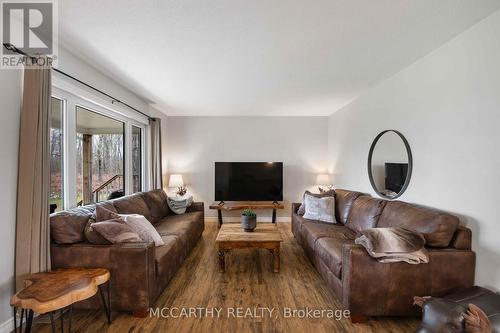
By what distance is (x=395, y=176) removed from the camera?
2.96 metres

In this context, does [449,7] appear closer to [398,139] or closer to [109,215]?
[398,139]

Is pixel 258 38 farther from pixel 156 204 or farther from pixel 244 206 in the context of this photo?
pixel 244 206

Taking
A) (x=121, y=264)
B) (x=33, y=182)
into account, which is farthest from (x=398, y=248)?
(x=33, y=182)

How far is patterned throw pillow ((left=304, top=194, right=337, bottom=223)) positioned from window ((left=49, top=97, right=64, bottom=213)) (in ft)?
10.9

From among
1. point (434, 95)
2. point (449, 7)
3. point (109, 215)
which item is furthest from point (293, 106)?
point (109, 215)

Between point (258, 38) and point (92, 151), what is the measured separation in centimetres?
258

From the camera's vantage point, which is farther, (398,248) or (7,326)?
(398,248)

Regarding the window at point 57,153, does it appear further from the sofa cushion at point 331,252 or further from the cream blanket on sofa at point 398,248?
the cream blanket on sofa at point 398,248

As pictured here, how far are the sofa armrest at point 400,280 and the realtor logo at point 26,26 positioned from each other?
311 centimetres

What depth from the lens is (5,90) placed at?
1776 mm

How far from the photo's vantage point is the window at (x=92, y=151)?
8.25ft

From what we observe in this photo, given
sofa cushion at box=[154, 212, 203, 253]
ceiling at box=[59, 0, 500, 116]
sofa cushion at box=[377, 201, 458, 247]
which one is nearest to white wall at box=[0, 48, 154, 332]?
ceiling at box=[59, 0, 500, 116]

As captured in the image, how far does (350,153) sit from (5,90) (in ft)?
14.6

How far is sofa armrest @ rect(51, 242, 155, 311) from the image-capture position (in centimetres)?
200
